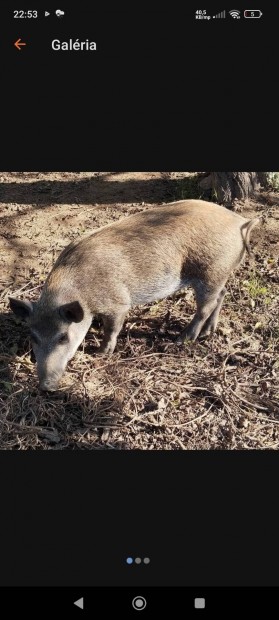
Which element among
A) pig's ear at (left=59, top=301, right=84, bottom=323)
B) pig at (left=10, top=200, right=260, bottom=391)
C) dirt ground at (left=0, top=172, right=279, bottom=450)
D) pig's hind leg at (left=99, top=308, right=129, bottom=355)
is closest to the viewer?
dirt ground at (left=0, top=172, right=279, bottom=450)

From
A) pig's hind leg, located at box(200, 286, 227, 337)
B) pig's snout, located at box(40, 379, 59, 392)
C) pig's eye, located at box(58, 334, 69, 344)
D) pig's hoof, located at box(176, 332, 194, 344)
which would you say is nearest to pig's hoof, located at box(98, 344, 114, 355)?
pig's eye, located at box(58, 334, 69, 344)

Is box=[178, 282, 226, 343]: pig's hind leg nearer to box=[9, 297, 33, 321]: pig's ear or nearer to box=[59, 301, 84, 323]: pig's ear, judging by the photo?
box=[59, 301, 84, 323]: pig's ear

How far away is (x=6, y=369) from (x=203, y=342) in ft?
6.79

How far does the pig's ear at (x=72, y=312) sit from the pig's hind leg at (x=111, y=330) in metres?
0.65

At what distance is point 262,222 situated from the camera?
750 centimetres

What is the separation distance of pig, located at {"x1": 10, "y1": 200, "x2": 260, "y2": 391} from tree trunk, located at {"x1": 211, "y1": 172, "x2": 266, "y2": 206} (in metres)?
1.88

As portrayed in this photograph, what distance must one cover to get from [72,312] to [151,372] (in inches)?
40.5

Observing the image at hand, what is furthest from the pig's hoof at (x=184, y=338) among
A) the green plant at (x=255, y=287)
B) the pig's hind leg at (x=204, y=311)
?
the green plant at (x=255, y=287)

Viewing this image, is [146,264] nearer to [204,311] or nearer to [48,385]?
[204,311]

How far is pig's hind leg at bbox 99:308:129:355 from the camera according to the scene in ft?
18.9

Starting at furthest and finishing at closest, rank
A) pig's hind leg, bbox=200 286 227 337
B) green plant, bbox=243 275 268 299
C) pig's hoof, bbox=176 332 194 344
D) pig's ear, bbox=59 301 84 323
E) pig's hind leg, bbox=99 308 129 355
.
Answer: green plant, bbox=243 275 268 299, pig's hind leg, bbox=200 286 227 337, pig's hoof, bbox=176 332 194 344, pig's hind leg, bbox=99 308 129 355, pig's ear, bbox=59 301 84 323

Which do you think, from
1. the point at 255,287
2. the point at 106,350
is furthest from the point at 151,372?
the point at 255,287

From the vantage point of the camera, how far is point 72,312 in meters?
5.09
